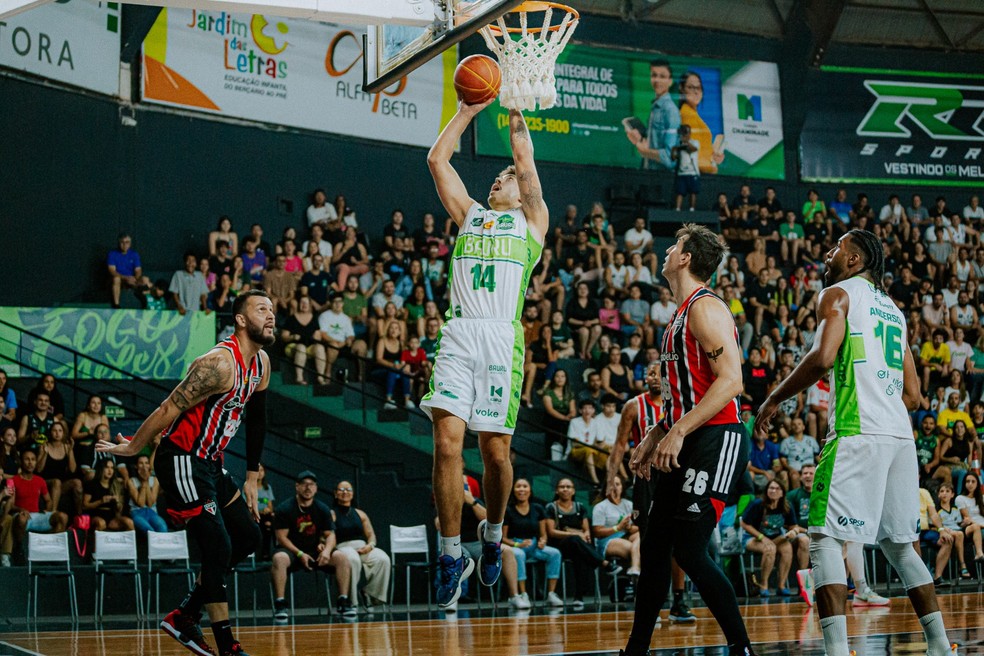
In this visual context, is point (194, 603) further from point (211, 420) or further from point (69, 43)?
point (69, 43)

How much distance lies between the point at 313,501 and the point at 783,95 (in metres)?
15.7

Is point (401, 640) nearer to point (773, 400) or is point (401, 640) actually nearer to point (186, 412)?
point (186, 412)

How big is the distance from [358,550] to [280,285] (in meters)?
5.18

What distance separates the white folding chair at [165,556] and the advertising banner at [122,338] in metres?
2.94

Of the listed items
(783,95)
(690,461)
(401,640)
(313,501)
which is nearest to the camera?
(690,461)

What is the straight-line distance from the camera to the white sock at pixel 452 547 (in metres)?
6.65

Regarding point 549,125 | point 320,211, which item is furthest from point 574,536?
point 549,125

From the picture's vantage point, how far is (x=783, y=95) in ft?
78.4

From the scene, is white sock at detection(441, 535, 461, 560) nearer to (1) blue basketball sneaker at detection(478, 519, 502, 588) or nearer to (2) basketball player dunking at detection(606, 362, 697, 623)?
(1) blue basketball sneaker at detection(478, 519, 502, 588)

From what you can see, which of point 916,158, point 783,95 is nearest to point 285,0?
point 783,95

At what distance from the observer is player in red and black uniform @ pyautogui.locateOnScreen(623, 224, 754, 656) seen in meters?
5.53

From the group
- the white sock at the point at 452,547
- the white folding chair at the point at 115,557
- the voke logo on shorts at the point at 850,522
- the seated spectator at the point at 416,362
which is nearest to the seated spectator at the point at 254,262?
the seated spectator at the point at 416,362

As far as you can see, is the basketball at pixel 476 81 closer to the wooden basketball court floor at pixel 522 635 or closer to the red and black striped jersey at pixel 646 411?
the wooden basketball court floor at pixel 522 635

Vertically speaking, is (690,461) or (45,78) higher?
(45,78)
